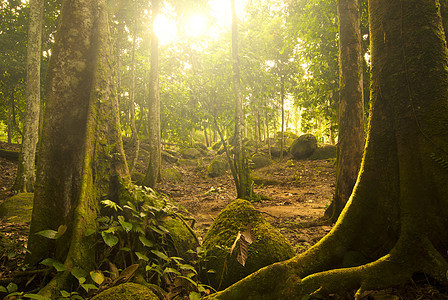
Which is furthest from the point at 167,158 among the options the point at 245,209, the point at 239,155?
the point at 245,209

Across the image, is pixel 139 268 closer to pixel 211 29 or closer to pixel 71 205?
pixel 71 205

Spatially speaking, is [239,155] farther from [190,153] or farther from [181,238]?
[190,153]

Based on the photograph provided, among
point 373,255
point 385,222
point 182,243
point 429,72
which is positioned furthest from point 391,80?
point 182,243

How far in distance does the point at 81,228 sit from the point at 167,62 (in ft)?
43.1

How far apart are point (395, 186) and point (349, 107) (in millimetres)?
3405

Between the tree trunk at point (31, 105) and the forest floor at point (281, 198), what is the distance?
0.85m

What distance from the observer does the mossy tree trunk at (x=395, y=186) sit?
6.30ft

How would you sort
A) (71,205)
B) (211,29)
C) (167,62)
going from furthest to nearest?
(167,62), (211,29), (71,205)

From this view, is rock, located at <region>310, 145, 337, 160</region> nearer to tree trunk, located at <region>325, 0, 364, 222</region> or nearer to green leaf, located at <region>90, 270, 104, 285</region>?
tree trunk, located at <region>325, 0, 364, 222</region>

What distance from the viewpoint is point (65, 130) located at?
312 cm

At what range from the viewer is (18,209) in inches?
223

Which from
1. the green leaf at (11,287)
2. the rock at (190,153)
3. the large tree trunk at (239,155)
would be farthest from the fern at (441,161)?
the rock at (190,153)

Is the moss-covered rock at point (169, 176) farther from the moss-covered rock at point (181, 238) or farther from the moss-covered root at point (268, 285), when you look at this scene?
the moss-covered root at point (268, 285)

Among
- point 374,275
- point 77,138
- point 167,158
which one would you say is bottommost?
point 374,275
